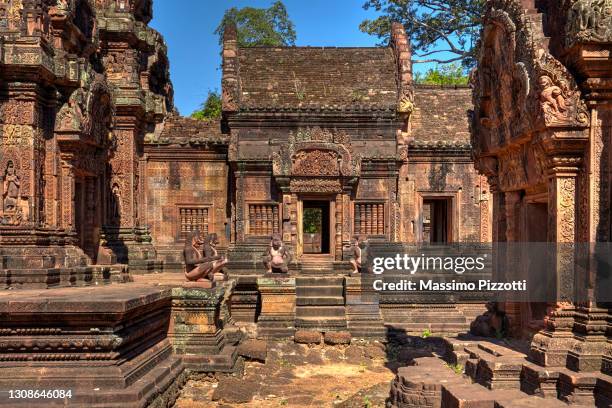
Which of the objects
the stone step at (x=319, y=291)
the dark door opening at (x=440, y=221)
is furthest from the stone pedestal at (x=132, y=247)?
the dark door opening at (x=440, y=221)

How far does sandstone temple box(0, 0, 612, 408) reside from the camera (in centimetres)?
606

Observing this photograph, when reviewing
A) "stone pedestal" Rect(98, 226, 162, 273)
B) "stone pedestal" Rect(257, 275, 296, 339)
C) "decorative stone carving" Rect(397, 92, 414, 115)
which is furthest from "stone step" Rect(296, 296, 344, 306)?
"decorative stone carving" Rect(397, 92, 414, 115)

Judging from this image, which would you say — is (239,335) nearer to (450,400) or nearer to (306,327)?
(306,327)

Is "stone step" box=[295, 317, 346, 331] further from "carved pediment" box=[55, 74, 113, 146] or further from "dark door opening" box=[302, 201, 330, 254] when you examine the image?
"dark door opening" box=[302, 201, 330, 254]

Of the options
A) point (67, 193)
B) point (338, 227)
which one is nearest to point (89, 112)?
point (67, 193)

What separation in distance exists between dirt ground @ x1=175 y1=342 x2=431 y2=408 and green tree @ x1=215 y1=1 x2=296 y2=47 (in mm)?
27662

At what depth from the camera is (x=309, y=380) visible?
10.4m

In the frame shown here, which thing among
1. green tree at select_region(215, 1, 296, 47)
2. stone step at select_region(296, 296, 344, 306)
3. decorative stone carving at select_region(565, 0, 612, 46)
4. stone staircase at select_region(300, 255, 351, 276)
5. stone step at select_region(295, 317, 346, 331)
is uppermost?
green tree at select_region(215, 1, 296, 47)

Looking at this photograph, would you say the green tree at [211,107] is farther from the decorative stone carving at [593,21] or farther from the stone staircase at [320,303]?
the decorative stone carving at [593,21]

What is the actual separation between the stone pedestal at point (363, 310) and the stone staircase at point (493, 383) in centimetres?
621

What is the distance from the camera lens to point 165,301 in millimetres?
9516

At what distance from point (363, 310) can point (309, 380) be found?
13.2 ft

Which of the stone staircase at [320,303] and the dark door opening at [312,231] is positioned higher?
the dark door opening at [312,231]

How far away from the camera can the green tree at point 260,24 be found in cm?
3694
